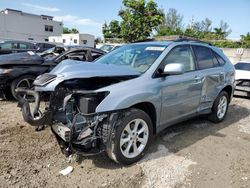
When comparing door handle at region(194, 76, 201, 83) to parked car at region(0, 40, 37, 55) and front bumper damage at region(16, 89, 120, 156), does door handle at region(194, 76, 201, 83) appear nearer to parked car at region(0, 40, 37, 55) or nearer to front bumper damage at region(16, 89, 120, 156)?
front bumper damage at region(16, 89, 120, 156)

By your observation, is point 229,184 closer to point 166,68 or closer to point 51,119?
point 166,68

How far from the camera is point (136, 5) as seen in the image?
2730 centimetres

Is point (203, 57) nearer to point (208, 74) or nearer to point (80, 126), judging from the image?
point (208, 74)

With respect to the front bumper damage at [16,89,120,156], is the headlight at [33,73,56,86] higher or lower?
higher

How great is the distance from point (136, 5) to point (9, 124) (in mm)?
24796

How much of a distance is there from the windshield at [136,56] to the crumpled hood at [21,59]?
2.75m

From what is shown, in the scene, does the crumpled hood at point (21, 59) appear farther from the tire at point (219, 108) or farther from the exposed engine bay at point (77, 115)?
the tire at point (219, 108)

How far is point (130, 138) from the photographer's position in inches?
138

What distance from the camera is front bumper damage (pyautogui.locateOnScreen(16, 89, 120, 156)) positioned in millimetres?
3182

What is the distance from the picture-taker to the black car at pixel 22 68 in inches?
244

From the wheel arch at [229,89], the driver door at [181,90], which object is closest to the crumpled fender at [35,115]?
the driver door at [181,90]

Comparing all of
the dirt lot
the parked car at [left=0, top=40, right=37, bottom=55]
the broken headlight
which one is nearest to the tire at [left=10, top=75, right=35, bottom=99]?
the dirt lot

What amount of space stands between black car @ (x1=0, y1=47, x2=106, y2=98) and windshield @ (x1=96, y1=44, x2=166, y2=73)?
2.37 metres

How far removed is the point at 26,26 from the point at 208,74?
41.0 m
